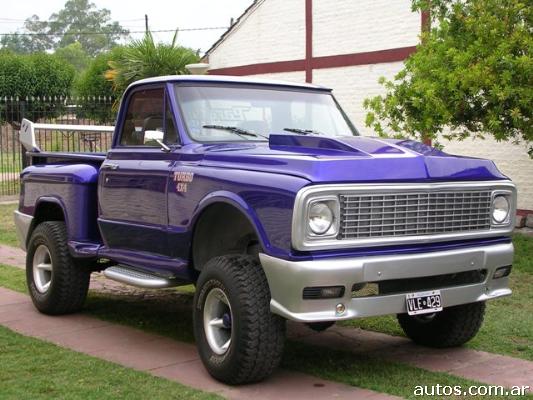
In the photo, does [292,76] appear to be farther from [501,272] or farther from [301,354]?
[501,272]

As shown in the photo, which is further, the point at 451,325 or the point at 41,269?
the point at 41,269

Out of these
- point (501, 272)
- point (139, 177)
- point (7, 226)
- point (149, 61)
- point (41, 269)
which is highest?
point (149, 61)

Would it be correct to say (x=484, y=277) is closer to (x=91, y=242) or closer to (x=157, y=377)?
(x=157, y=377)

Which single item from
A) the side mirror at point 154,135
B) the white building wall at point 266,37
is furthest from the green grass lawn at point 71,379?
the white building wall at point 266,37

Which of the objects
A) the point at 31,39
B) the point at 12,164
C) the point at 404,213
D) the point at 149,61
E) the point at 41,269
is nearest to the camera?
the point at 404,213

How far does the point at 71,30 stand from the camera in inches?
4904

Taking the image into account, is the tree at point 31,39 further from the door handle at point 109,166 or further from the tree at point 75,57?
the door handle at point 109,166

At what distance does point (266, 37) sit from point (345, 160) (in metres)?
13.0

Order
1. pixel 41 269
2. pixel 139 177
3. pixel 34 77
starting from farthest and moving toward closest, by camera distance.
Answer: pixel 34 77 < pixel 41 269 < pixel 139 177

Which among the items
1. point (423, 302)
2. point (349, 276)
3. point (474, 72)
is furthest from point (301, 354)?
point (474, 72)

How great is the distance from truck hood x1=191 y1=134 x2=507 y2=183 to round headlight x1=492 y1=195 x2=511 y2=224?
154mm

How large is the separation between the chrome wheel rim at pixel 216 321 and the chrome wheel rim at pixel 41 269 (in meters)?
2.58

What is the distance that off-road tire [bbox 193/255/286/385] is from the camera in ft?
15.9

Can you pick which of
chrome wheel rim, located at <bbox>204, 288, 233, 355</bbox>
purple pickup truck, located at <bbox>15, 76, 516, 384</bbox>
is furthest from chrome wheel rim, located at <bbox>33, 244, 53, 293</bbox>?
chrome wheel rim, located at <bbox>204, 288, 233, 355</bbox>
